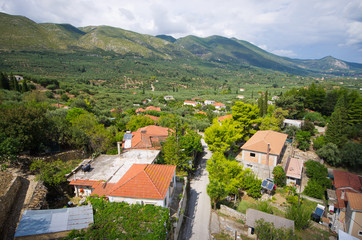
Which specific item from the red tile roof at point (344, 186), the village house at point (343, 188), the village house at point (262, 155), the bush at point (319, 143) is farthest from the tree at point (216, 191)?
the bush at point (319, 143)

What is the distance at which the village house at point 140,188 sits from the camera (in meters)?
12.2

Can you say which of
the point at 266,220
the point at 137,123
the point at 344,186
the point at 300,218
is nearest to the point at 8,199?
the point at 266,220

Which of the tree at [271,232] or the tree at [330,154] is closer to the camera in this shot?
the tree at [271,232]

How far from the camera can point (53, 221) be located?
10.4 metres

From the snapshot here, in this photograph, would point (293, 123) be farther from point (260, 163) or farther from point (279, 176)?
point (279, 176)

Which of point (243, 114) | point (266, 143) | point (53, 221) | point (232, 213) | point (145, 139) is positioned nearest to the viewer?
point (53, 221)

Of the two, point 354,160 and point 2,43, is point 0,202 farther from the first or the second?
point 2,43

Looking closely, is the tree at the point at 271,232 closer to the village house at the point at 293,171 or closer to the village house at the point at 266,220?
the village house at the point at 266,220

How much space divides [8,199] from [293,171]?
27.1 meters

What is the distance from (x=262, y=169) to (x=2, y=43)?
138795 mm

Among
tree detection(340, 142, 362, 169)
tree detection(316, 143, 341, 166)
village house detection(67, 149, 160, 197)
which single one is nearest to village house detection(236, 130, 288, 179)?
tree detection(316, 143, 341, 166)

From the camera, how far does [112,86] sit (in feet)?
318

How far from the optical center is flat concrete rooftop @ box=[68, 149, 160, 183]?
15.3m

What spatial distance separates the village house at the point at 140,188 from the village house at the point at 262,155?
1425cm
